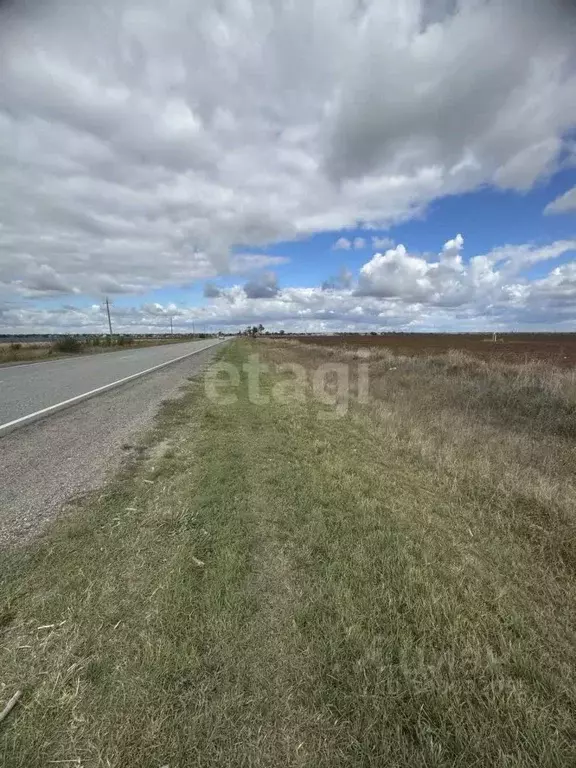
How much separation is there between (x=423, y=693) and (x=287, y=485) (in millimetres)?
3261

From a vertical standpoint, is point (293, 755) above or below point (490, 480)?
above

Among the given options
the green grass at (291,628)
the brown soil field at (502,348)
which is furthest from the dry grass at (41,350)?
the brown soil field at (502,348)

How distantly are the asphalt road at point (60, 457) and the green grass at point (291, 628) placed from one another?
1.20ft

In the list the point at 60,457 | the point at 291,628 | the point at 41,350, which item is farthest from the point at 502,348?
the point at 41,350

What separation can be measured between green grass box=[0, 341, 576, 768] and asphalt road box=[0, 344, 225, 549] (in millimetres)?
364

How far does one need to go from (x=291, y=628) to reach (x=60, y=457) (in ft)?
16.3

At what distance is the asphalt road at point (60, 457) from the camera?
13.7 ft

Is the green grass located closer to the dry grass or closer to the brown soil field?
the brown soil field

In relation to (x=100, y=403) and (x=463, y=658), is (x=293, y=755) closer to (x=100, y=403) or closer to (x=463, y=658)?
(x=463, y=658)

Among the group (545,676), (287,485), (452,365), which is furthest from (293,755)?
(452,365)

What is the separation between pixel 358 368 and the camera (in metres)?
27.0

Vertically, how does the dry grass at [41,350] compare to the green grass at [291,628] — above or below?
above

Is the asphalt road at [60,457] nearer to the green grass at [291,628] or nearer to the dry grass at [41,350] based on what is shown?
the green grass at [291,628]

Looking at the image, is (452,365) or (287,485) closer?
(287,485)
